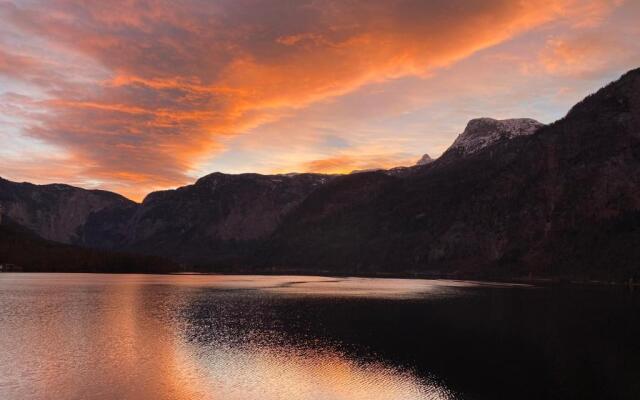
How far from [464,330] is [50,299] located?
104 meters

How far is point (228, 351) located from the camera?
221ft

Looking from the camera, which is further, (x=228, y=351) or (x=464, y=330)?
(x=464, y=330)

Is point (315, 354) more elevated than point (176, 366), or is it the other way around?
point (176, 366)

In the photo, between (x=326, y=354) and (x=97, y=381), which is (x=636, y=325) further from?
(x=97, y=381)

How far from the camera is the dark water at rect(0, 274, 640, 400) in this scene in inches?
1932

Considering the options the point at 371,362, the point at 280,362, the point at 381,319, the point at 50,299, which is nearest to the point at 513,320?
the point at 381,319

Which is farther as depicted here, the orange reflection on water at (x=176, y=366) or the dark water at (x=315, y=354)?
the dark water at (x=315, y=354)

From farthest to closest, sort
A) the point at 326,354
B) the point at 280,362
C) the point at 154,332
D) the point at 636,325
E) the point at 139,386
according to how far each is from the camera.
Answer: the point at 636,325 → the point at 154,332 → the point at 326,354 → the point at 280,362 → the point at 139,386

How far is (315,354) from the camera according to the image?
6556 cm

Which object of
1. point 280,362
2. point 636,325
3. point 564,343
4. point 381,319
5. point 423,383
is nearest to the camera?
point 423,383

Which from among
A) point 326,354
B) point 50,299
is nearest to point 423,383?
point 326,354

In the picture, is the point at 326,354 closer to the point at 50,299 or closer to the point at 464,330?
the point at 464,330

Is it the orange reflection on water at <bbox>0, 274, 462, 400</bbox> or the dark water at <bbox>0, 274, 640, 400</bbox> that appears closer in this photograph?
the orange reflection on water at <bbox>0, 274, 462, 400</bbox>

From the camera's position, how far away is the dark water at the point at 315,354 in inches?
1932
